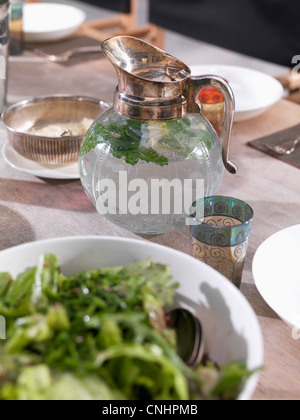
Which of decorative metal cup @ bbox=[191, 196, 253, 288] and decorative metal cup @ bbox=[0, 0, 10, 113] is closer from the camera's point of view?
decorative metal cup @ bbox=[191, 196, 253, 288]

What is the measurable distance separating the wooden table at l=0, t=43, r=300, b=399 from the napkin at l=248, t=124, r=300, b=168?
2cm

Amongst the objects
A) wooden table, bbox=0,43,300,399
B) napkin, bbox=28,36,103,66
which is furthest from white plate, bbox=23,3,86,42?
wooden table, bbox=0,43,300,399

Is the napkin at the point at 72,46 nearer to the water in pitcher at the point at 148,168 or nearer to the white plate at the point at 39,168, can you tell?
the white plate at the point at 39,168

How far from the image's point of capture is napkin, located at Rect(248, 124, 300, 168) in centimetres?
112

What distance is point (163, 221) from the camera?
2.77 feet

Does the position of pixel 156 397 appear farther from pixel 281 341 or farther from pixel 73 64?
pixel 73 64

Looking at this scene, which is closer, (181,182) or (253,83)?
(181,182)

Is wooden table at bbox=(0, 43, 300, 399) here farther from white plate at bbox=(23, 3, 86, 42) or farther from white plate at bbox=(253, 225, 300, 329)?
white plate at bbox=(23, 3, 86, 42)

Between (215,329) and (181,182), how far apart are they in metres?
0.26

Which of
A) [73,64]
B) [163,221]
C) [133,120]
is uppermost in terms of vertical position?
[133,120]

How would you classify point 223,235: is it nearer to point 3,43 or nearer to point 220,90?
point 220,90

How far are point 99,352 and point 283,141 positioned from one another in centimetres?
81

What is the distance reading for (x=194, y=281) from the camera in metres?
0.64
